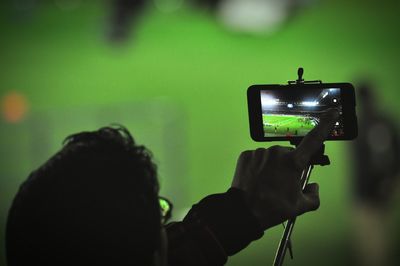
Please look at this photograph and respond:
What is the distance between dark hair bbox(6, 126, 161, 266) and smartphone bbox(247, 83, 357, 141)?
0.91 ft

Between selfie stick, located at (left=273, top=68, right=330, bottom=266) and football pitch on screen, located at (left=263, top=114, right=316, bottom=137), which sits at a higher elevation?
football pitch on screen, located at (left=263, top=114, right=316, bottom=137)

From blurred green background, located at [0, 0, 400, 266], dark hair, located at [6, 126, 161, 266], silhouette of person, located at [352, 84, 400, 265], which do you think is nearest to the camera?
dark hair, located at [6, 126, 161, 266]

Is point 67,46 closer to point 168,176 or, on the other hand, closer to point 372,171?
point 168,176

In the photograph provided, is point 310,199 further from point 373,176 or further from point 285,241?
point 373,176

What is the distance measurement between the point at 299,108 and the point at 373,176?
2.58 metres

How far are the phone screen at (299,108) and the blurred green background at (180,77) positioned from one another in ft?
9.46

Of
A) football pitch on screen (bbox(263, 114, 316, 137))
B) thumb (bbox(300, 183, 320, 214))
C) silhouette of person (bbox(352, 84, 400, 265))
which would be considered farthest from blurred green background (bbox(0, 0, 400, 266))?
thumb (bbox(300, 183, 320, 214))

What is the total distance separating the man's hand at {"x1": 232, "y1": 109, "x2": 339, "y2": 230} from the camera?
1.70ft

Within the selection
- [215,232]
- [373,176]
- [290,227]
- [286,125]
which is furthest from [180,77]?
[215,232]

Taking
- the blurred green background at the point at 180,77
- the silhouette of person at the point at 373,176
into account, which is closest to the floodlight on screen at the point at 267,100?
the silhouette of person at the point at 373,176

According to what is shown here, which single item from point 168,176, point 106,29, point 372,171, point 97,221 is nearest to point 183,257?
point 97,221

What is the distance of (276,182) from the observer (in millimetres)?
518

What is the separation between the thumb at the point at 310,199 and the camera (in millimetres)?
536

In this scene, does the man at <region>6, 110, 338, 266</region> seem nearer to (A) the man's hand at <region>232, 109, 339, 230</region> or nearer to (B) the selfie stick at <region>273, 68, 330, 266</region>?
(A) the man's hand at <region>232, 109, 339, 230</region>
